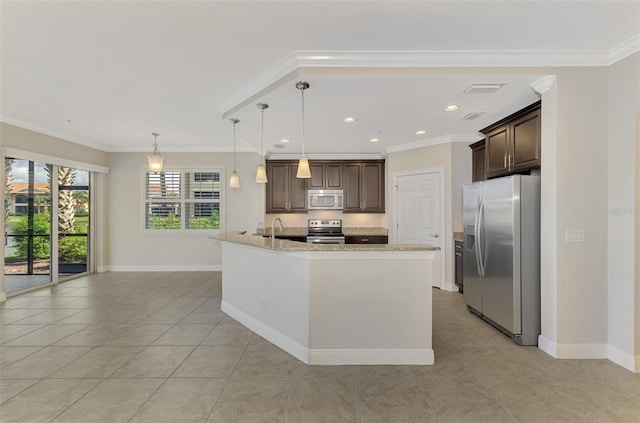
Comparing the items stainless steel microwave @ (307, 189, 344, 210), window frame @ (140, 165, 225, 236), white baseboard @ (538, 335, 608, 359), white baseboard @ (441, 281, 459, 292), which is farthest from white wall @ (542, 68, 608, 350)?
window frame @ (140, 165, 225, 236)

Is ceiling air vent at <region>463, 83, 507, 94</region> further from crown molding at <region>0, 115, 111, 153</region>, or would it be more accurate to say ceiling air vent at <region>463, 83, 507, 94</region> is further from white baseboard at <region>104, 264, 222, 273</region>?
crown molding at <region>0, 115, 111, 153</region>

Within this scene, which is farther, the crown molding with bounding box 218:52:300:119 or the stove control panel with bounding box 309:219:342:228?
the stove control panel with bounding box 309:219:342:228

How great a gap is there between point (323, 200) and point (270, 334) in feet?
11.7

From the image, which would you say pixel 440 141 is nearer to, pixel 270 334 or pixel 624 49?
pixel 624 49

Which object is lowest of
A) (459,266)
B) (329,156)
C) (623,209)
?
(459,266)

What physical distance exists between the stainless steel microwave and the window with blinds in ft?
6.49

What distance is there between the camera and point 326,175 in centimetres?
629

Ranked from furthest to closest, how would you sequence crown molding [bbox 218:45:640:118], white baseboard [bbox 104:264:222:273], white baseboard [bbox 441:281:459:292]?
white baseboard [bbox 104:264:222:273] < white baseboard [bbox 441:281:459:292] < crown molding [bbox 218:45:640:118]

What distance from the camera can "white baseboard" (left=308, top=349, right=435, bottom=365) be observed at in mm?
2621

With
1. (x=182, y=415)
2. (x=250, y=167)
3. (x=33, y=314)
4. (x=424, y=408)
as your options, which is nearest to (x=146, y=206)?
(x=250, y=167)

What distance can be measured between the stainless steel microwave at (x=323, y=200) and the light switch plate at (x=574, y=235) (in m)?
4.01

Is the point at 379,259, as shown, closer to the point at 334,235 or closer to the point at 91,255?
the point at 334,235

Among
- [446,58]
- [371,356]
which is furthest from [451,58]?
[371,356]

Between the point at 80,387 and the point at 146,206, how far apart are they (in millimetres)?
4777
